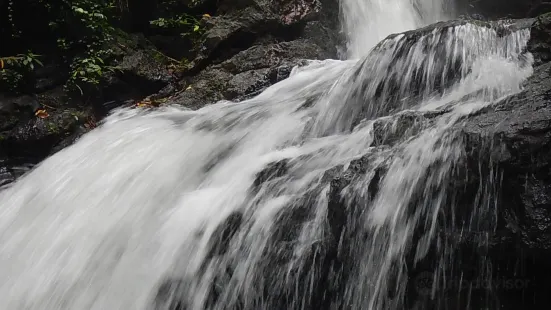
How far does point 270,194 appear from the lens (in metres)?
3.28

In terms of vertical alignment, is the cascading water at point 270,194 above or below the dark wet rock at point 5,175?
below

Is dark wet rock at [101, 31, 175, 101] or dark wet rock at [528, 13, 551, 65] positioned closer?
dark wet rock at [528, 13, 551, 65]

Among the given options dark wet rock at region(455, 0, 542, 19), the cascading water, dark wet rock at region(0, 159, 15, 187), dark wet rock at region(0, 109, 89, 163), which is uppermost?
dark wet rock at region(0, 109, 89, 163)

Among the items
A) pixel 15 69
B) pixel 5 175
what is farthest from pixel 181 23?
pixel 5 175

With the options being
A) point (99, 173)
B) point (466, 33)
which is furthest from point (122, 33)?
point (466, 33)

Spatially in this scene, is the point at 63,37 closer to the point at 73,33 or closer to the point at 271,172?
the point at 73,33

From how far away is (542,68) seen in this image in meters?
3.40

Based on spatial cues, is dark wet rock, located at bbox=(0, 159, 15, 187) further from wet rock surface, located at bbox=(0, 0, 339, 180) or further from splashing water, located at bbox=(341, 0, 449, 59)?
splashing water, located at bbox=(341, 0, 449, 59)

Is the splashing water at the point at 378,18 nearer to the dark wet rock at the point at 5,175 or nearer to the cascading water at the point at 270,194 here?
the cascading water at the point at 270,194

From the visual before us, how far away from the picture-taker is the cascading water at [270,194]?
8.77 feet

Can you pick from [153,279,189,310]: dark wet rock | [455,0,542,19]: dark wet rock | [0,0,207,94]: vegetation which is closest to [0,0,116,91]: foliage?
[0,0,207,94]: vegetation

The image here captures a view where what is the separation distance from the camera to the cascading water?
267cm

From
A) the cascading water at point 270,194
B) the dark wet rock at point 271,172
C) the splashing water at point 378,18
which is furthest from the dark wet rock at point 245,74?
the dark wet rock at point 271,172

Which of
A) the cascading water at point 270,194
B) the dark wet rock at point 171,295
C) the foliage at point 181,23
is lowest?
the dark wet rock at point 171,295
